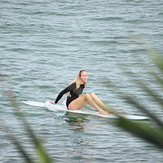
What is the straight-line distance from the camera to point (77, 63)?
19578 millimetres

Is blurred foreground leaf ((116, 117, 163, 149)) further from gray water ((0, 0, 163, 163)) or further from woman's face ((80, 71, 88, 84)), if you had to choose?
woman's face ((80, 71, 88, 84))

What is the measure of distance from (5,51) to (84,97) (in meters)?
12.8

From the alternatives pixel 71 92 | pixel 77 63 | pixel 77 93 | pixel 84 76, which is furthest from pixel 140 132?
pixel 77 63

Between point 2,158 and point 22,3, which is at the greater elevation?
point 22,3

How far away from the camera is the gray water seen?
673cm

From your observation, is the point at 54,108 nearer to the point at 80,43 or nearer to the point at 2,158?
the point at 2,158

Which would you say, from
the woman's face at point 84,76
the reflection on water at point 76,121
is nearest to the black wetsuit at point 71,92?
the woman's face at point 84,76

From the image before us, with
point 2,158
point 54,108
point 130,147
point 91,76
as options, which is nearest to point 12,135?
point 2,158

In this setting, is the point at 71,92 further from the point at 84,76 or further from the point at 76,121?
the point at 76,121

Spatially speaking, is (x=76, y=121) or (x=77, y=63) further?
(x=77, y=63)

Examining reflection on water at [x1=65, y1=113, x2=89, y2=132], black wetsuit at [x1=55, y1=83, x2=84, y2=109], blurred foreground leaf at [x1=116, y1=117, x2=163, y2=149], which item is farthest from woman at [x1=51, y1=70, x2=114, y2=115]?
blurred foreground leaf at [x1=116, y1=117, x2=163, y2=149]

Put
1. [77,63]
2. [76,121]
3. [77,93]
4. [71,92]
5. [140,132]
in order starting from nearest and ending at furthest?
[140,132] → [76,121] → [77,93] → [71,92] → [77,63]

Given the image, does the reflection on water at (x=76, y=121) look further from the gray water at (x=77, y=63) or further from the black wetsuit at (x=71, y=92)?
the black wetsuit at (x=71, y=92)

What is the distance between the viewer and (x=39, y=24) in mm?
29578
